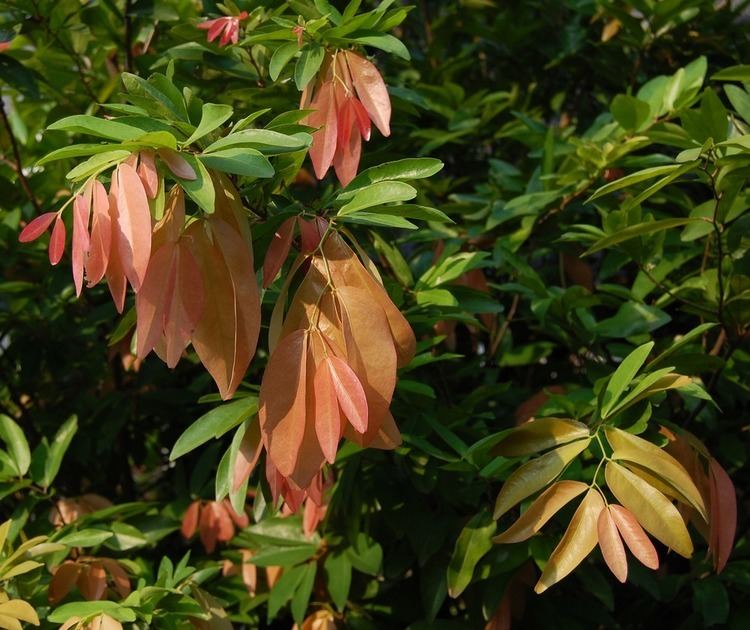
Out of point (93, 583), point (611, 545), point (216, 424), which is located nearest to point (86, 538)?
point (93, 583)

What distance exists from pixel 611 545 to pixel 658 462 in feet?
0.35

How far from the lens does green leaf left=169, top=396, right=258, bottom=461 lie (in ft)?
3.87

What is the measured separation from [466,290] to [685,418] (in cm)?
47

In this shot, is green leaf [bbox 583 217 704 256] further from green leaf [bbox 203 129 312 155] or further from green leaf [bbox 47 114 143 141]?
green leaf [bbox 47 114 143 141]

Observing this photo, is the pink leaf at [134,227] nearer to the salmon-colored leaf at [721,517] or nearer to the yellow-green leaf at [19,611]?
the yellow-green leaf at [19,611]

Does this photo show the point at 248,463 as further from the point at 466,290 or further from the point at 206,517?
the point at 206,517

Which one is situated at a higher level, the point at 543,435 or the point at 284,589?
the point at 543,435

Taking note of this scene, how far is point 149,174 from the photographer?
0.89m

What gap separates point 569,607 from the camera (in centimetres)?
159

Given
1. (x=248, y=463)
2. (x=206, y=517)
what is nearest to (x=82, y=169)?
(x=248, y=463)

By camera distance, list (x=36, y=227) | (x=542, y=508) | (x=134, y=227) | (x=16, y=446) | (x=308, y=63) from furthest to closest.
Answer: (x=16, y=446) < (x=308, y=63) < (x=542, y=508) < (x=36, y=227) < (x=134, y=227)

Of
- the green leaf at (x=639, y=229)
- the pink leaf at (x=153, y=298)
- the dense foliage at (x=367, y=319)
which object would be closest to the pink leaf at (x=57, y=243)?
the dense foliage at (x=367, y=319)

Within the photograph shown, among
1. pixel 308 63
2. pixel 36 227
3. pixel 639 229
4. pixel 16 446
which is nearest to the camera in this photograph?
pixel 36 227

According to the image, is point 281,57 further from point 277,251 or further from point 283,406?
point 283,406
